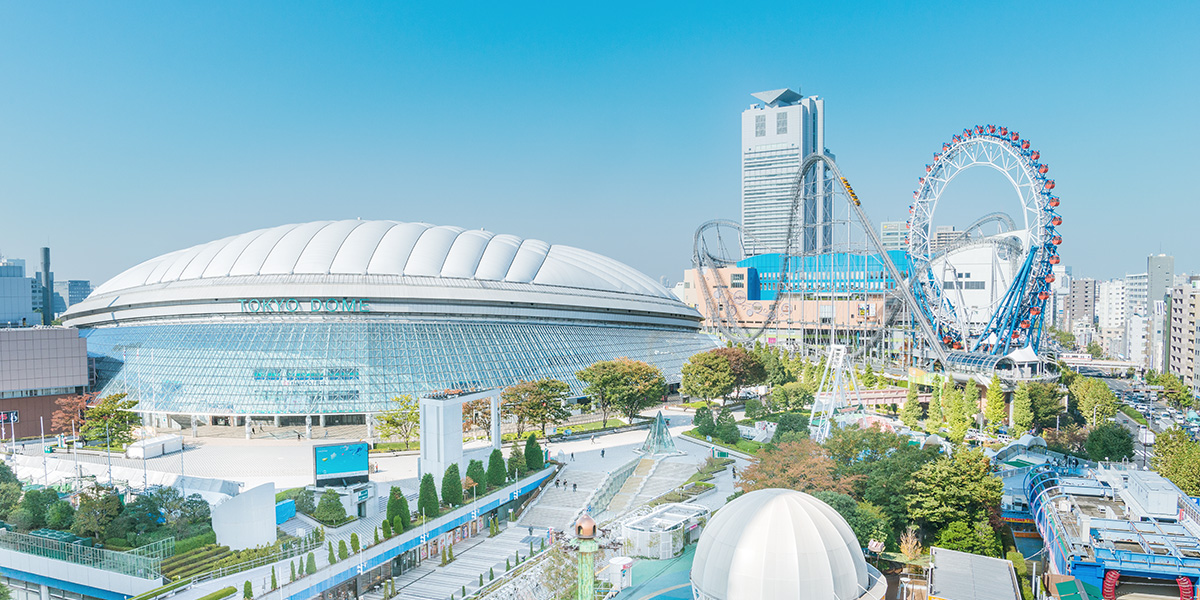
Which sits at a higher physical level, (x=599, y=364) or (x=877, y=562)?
(x=599, y=364)

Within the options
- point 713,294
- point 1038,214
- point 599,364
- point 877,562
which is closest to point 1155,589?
point 877,562

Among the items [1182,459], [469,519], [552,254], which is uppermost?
[552,254]

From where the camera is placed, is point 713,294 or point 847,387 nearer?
point 847,387

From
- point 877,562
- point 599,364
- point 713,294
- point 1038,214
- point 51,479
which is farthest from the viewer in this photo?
point 713,294

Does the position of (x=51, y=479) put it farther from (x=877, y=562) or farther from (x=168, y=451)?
(x=877, y=562)

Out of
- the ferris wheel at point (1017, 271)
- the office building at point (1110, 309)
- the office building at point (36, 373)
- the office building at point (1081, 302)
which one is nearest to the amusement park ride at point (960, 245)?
the ferris wheel at point (1017, 271)

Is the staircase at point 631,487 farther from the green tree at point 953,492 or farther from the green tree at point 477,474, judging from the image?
the green tree at point 953,492

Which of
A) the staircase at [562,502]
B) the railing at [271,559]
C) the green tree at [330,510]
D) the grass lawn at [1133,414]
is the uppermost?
the green tree at [330,510]
